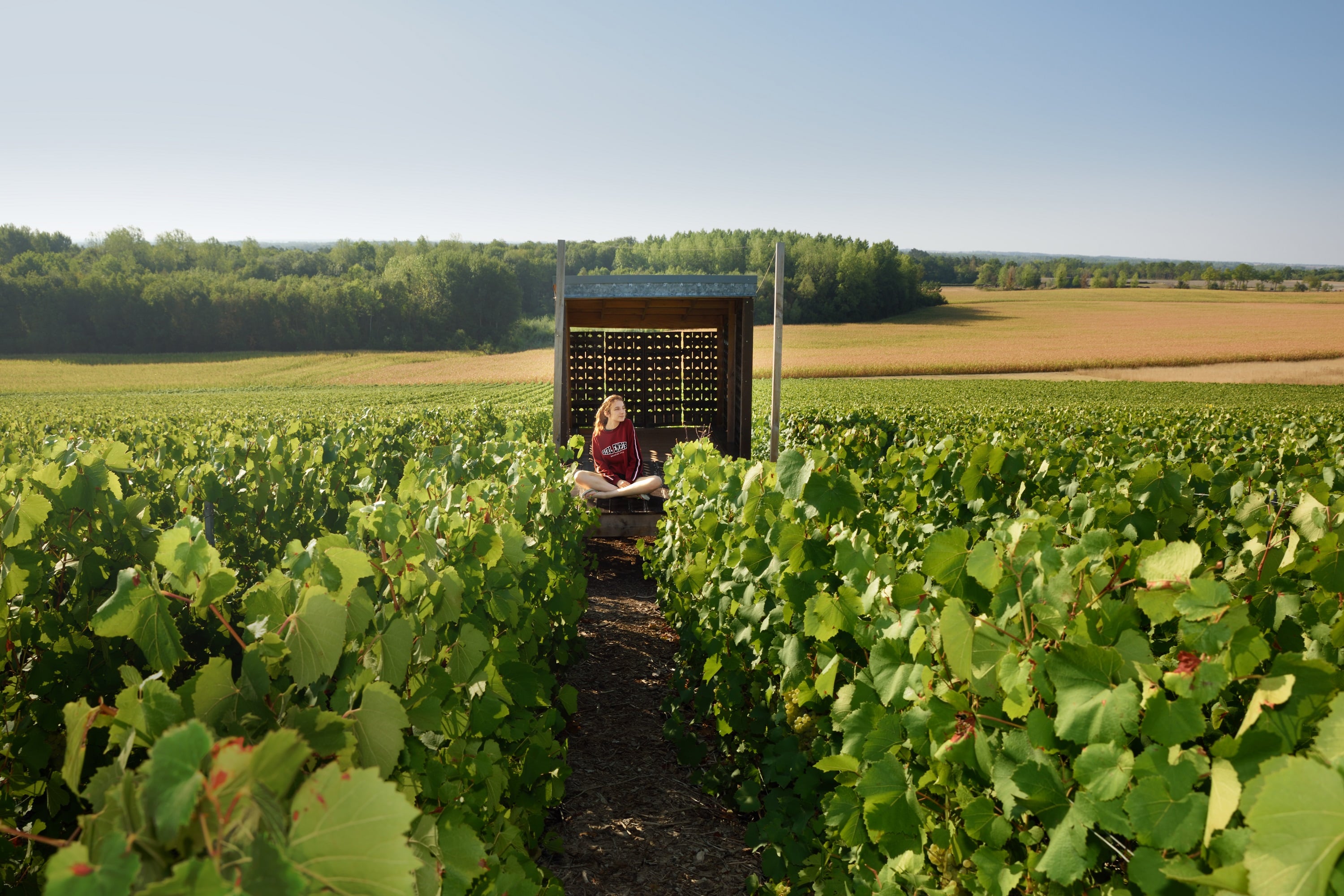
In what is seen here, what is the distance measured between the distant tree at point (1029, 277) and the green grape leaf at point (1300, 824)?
90.6m

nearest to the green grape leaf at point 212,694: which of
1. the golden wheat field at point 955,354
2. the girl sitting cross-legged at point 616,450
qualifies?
the girl sitting cross-legged at point 616,450

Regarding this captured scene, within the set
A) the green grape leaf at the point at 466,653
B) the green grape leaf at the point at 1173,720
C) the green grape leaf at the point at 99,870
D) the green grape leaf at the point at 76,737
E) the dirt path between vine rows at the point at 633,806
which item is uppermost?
the green grape leaf at the point at 99,870

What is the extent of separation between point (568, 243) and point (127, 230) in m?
101

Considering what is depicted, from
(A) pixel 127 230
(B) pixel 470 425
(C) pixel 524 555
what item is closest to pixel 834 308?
(B) pixel 470 425

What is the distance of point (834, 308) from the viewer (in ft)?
220

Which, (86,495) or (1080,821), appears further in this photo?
(86,495)

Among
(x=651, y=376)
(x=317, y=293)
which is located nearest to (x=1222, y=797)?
(x=651, y=376)

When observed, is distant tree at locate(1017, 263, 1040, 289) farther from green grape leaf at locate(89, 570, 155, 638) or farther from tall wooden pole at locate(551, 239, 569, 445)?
green grape leaf at locate(89, 570, 155, 638)

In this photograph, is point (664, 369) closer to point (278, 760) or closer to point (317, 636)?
point (317, 636)

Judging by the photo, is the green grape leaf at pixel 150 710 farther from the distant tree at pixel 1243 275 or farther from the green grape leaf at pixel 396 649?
the distant tree at pixel 1243 275

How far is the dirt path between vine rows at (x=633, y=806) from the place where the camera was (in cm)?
295

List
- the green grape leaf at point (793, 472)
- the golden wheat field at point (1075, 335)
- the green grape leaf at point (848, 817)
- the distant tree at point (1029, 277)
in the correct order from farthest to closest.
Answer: the distant tree at point (1029, 277) < the golden wheat field at point (1075, 335) < the green grape leaf at point (793, 472) < the green grape leaf at point (848, 817)

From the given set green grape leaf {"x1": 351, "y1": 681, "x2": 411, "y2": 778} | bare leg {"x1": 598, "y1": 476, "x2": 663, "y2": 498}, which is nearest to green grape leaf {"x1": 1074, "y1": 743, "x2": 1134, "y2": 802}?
green grape leaf {"x1": 351, "y1": 681, "x2": 411, "y2": 778}

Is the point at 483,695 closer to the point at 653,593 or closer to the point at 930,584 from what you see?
the point at 930,584
